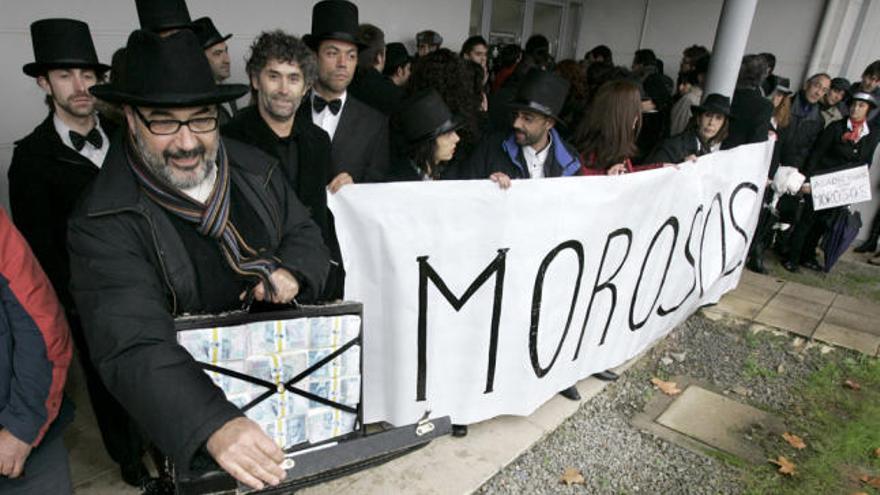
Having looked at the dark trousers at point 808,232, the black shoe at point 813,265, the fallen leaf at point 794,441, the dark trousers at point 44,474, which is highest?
the dark trousers at point 44,474

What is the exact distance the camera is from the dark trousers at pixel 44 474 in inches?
68.6

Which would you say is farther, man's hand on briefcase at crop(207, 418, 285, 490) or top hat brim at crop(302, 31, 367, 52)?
top hat brim at crop(302, 31, 367, 52)

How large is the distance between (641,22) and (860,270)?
6.69 m

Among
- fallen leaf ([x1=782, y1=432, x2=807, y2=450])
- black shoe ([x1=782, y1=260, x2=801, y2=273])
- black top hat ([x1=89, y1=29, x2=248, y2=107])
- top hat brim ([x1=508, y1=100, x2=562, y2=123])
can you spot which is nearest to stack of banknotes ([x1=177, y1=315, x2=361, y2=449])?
black top hat ([x1=89, y1=29, x2=248, y2=107])

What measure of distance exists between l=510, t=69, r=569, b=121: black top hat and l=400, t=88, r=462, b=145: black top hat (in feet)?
1.60

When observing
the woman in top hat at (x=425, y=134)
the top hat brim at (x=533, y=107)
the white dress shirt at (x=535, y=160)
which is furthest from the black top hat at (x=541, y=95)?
the woman in top hat at (x=425, y=134)

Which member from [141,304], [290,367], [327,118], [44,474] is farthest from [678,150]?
[44,474]

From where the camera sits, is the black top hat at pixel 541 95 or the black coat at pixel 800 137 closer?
the black top hat at pixel 541 95

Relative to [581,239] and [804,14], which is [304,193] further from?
[804,14]

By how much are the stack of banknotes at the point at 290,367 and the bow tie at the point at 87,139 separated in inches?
58.3

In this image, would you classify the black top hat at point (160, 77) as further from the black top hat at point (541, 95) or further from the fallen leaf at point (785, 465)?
the fallen leaf at point (785, 465)

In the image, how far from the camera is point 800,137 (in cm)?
618

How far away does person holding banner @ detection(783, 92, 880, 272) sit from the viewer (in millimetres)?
5745

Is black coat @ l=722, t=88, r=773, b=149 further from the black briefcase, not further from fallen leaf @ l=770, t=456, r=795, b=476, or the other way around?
the black briefcase
